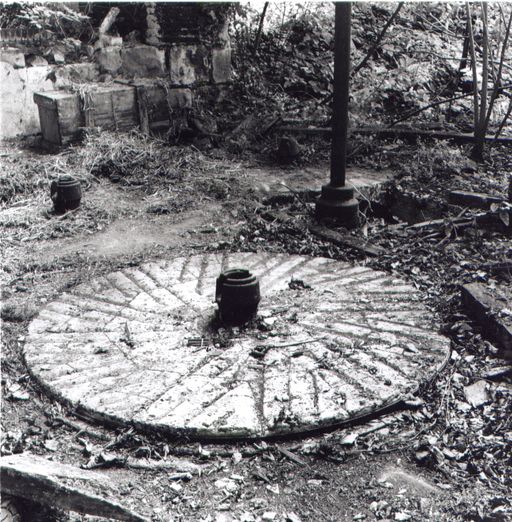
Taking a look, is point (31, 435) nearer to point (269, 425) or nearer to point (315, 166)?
point (269, 425)

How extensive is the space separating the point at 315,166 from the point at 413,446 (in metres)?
3.19

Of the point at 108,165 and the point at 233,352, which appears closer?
the point at 233,352

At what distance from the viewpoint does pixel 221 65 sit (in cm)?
607

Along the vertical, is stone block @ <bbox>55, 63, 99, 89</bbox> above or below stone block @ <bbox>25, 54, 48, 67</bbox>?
below

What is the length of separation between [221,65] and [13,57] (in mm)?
1881

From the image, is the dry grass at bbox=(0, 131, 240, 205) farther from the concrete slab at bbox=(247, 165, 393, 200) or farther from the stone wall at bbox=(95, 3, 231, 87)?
the stone wall at bbox=(95, 3, 231, 87)

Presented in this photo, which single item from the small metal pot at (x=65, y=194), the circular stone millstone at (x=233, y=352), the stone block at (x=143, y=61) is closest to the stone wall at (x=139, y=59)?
the stone block at (x=143, y=61)

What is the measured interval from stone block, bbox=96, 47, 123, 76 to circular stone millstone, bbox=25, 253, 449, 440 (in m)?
3.02

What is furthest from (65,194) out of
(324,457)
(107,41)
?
(324,457)

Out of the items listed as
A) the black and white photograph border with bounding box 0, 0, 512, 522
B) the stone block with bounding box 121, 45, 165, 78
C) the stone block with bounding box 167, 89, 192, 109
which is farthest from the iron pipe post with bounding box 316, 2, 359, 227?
the stone block with bounding box 121, 45, 165, 78

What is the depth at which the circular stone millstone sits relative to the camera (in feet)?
6.85

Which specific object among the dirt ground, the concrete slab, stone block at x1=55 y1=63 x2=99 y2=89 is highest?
stone block at x1=55 y1=63 x2=99 y2=89

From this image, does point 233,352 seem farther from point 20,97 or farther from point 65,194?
point 20,97

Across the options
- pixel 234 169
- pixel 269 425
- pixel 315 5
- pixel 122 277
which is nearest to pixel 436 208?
pixel 234 169
